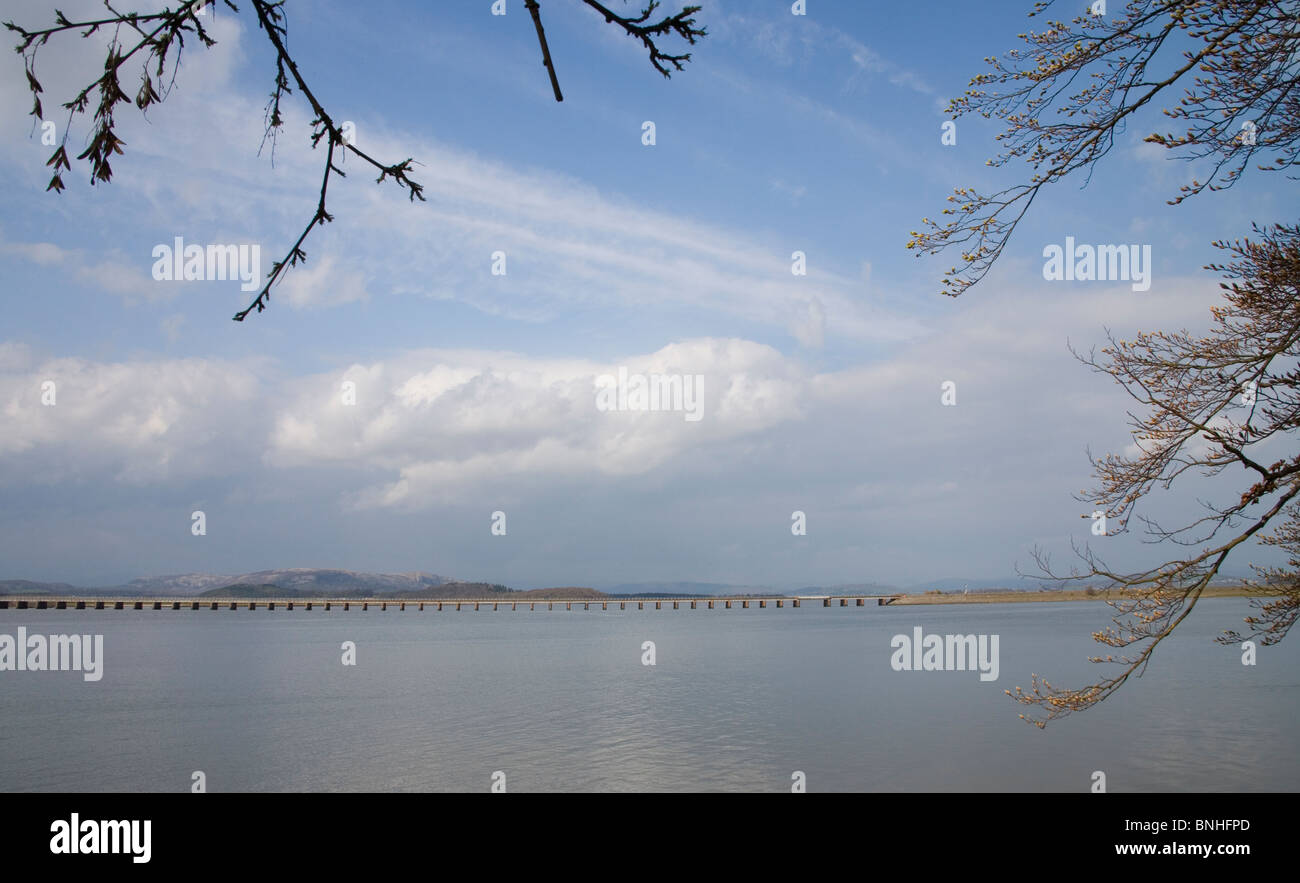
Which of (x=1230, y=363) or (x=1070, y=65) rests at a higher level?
(x=1070, y=65)

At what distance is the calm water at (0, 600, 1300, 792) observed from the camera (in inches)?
728

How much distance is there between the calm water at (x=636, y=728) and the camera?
18.5m

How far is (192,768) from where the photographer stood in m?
20.2

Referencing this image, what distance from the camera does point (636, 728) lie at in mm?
24375

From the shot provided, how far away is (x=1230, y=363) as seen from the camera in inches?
275
